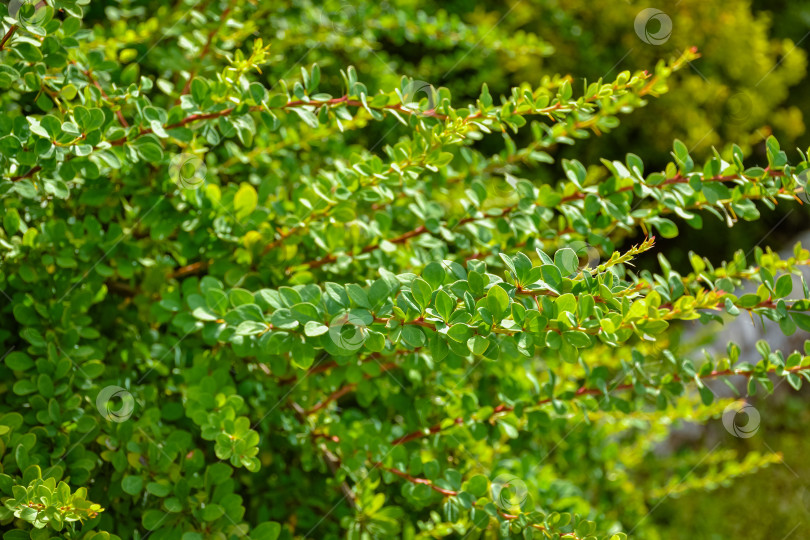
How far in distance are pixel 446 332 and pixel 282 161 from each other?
2.91 ft

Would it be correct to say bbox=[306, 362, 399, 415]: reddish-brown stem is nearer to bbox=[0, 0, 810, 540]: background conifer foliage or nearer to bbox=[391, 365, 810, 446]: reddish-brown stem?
bbox=[0, 0, 810, 540]: background conifer foliage

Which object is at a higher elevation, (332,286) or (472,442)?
(332,286)

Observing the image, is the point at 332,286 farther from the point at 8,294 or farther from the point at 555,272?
the point at 8,294

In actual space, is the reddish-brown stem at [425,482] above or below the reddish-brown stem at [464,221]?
below

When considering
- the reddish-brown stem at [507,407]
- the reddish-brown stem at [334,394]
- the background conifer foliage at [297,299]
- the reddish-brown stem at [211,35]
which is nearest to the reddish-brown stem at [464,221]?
the background conifer foliage at [297,299]

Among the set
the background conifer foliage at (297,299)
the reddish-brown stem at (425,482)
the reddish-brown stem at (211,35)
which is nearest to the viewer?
the background conifer foliage at (297,299)

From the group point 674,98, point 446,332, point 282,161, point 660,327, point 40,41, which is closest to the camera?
point 446,332

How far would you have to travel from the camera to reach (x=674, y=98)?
11.1 feet

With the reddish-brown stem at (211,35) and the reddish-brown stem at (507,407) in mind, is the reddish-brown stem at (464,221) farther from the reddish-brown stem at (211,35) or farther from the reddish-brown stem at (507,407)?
the reddish-brown stem at (211,35)

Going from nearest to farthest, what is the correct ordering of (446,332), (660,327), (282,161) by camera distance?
(446,332) → (660,327) → (282,161)

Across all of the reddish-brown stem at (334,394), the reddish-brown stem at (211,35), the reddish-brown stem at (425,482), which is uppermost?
the reddish-brown stem at (211,35)

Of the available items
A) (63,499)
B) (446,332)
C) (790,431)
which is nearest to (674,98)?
(790,431)

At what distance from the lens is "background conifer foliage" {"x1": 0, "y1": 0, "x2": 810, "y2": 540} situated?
0.83 metres

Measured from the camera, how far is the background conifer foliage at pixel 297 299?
83 centimetres
